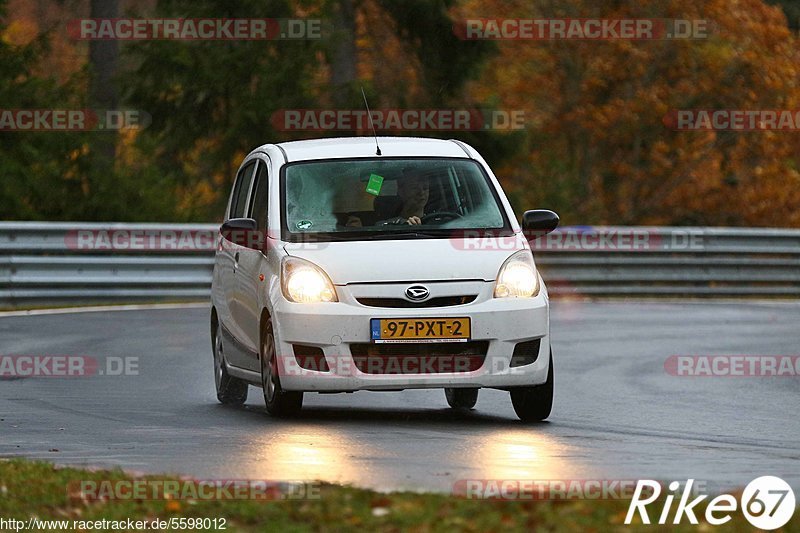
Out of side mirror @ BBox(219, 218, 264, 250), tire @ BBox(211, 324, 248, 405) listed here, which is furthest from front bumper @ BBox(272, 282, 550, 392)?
tire @ BBox(211, 324, 248, 405)

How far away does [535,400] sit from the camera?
12.2 metres

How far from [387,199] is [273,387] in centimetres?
151

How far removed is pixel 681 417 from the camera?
12719 millimetres

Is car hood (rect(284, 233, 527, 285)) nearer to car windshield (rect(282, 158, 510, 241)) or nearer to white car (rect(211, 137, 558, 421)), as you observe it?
white car (rect(211, 137, 558, 421))

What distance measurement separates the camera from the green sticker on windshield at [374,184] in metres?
12.6

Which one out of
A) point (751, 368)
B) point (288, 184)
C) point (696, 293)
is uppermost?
point (288, 184)

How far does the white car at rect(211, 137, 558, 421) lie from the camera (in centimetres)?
1156

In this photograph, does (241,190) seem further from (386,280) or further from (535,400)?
(535,400)

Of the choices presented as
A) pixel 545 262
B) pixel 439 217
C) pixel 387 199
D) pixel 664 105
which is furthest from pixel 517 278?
pixel 664 105

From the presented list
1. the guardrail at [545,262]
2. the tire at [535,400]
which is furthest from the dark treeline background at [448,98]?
the tire at [535,400]

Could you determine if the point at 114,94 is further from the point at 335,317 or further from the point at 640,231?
the point at 335,317

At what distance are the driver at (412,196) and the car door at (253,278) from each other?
89 cm

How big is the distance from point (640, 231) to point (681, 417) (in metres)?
16.4

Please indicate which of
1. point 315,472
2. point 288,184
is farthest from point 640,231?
point 315,472
